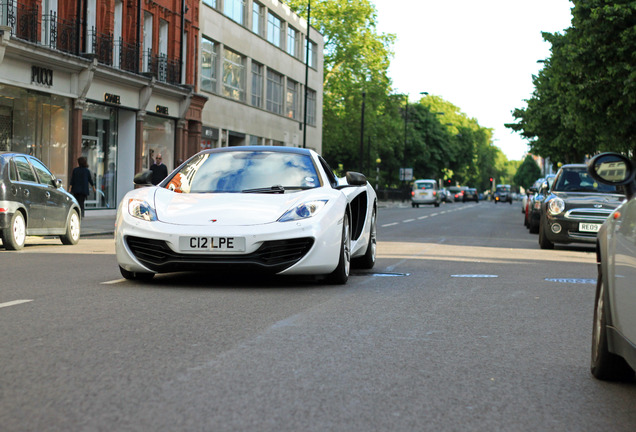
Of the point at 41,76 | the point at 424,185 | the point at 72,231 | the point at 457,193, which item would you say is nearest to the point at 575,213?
the point at 72,231

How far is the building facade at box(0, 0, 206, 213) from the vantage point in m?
26.3

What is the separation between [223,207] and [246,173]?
1.00 meters

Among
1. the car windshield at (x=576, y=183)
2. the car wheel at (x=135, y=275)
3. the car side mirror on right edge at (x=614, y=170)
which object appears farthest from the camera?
the car windshield at (x=576, y=183)

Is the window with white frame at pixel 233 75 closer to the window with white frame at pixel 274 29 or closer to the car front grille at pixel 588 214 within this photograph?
the window with white frame at pixel 274 29

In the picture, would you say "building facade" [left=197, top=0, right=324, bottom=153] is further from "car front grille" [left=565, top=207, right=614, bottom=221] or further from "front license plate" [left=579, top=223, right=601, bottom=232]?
"front license plate" [left=579, top=223, right=601, bottom=232]

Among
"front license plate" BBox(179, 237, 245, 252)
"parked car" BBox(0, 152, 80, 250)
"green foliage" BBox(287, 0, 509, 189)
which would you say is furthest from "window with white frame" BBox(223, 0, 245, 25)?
"front license plate" BBox(179, 237, 245, 252)

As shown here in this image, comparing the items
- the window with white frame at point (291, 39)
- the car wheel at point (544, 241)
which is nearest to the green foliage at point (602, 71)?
the car wheel at point (544, 241)

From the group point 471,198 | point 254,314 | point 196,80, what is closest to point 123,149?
point 196,80

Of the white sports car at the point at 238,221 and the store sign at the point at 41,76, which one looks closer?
the white sports car at the point at 238,221

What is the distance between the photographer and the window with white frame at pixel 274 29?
51719mm

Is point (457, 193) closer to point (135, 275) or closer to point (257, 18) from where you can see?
point (257, 18)

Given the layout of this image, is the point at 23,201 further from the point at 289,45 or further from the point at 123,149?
the point at 289,45

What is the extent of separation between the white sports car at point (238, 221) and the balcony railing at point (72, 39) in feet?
57.9

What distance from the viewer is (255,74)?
49562mm
